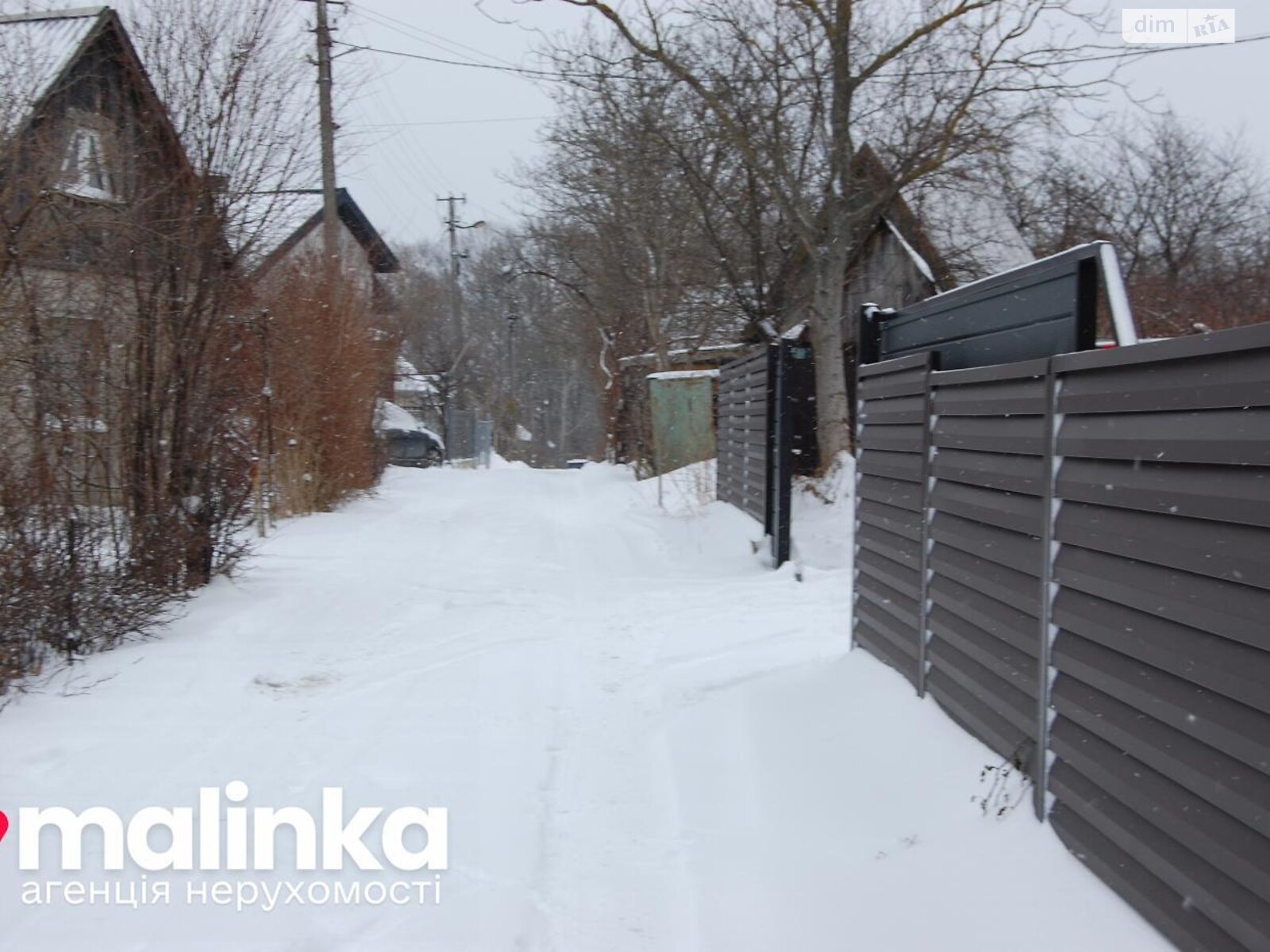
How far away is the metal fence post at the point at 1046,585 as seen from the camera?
3404 millimetres

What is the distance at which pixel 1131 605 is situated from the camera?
289 cm

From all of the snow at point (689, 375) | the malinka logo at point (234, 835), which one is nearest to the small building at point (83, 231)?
the malinka logo at point (234, 835)

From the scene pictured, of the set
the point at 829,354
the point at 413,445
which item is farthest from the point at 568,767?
the point at 413,445

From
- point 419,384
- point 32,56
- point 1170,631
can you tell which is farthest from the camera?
point 419,384

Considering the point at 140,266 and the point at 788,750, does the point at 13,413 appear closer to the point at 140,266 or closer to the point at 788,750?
the point at 140,266

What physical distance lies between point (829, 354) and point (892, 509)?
24.6 feet

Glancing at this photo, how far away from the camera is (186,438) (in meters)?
7.70

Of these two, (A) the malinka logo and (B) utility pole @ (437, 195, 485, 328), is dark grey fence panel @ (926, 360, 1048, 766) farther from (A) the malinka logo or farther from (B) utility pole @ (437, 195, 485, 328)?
(B) utility pole @ (437, 195, 485, 328)

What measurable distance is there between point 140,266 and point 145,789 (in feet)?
14.0

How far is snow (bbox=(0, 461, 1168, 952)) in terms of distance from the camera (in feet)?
10.9

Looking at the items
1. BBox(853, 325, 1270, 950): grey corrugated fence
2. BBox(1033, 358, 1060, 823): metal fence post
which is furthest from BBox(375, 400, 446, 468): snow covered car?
BBox(1033, 358, 1060, 823): metal fence post

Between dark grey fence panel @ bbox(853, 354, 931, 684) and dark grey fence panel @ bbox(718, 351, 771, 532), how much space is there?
428 centimetres

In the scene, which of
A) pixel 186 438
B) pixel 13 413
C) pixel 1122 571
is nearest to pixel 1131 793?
pixel 1122 571

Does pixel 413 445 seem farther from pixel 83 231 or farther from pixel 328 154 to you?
pixel 83 231
